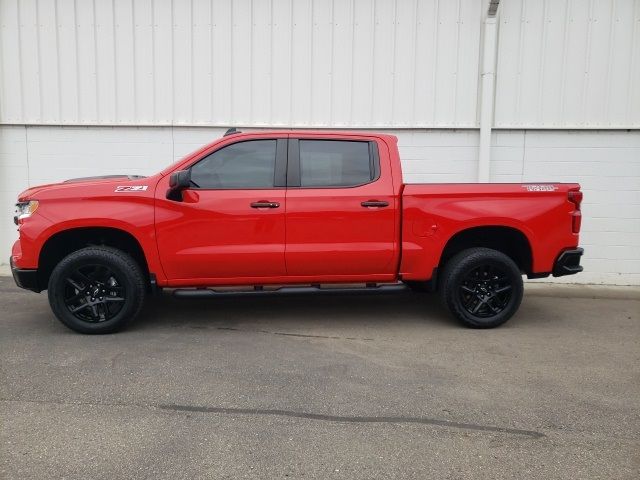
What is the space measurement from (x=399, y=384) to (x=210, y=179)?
2.59 metres

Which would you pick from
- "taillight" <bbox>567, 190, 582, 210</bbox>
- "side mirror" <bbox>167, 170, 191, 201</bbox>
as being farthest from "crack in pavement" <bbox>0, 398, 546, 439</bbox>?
"taillight" <bbox>567, 190, 582, 210</bbox>

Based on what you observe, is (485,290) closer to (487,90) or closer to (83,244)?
(487,90)

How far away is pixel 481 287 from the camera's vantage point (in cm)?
537

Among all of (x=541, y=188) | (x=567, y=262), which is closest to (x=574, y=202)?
(x=541, y=188)

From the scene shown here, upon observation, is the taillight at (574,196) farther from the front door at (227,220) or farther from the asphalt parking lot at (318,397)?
the front door at (227,220)

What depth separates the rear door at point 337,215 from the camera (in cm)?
505

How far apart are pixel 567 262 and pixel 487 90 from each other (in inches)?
137

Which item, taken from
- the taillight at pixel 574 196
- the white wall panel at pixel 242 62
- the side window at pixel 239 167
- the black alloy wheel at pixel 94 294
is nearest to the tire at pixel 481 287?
the taillight at pixel 574 196

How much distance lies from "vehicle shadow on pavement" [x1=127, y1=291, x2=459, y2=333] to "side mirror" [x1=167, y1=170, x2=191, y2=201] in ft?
3.47

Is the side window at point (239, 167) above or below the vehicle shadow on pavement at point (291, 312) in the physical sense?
above

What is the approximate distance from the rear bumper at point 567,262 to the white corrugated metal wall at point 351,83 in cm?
295

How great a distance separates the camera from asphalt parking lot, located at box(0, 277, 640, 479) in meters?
2.86

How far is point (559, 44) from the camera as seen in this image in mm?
7832

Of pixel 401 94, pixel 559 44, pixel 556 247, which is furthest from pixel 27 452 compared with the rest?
pixel 559 44
